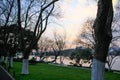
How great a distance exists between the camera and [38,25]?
30.2 m

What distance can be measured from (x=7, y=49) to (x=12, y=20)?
26.6 feet

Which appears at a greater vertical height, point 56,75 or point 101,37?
point 101,37

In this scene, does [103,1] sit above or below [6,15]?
below

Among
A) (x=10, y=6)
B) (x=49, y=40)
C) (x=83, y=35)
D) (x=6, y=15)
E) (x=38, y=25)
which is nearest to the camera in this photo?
(x=38, y=25)

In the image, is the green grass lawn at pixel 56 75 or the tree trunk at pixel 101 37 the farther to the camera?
the green grass lawn at pixel 56 75

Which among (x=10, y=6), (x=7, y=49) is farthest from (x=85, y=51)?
(x=10, y=6)

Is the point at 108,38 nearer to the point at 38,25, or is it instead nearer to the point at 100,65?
the point at 100,65

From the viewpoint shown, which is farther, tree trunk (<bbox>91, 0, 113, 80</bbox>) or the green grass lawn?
the green grass lawn

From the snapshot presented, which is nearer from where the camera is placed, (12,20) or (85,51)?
(12,20)

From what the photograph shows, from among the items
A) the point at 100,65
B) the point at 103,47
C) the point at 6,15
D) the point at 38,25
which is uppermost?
the point at 6,15

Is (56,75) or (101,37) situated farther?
(56,75)

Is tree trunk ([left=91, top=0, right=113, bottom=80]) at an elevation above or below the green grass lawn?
above

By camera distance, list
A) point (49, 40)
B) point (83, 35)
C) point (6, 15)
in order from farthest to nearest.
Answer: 1. point (49, 40)
2. point (83, 35)
3. point (6, 15)

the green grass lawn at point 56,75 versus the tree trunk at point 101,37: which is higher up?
the tree trunk at point 101,37
